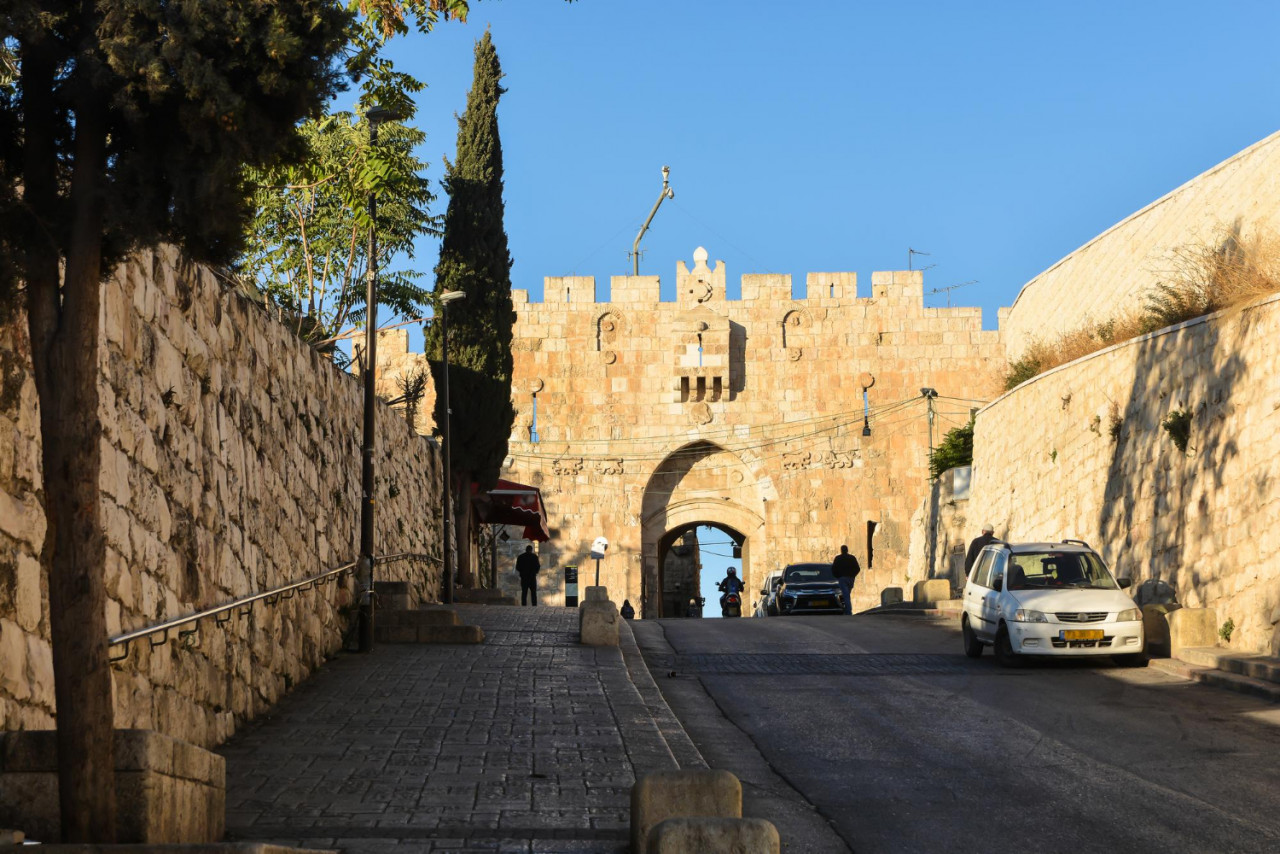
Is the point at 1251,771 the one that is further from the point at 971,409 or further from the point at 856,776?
the point at 971,409

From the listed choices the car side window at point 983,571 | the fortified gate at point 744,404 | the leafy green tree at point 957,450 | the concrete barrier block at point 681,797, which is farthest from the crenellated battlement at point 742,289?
the concrete barrier block at point 681,797

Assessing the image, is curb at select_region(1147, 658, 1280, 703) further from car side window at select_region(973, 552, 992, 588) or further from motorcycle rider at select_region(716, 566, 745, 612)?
motorcycle rider at select_region(716, 566, 745, 612)

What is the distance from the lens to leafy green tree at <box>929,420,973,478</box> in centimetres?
3534

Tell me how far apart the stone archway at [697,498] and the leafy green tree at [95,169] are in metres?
36.5

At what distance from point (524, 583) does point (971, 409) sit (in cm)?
1457

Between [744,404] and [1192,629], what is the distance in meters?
25.4

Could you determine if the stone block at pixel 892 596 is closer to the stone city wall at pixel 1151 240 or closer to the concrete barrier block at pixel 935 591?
the concrete barrier block at pixel 935 591

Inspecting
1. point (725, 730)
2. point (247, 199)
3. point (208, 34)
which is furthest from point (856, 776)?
point (208, 34)

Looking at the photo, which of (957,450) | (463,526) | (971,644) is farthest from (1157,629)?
(957,450)

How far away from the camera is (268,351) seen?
12242 mm

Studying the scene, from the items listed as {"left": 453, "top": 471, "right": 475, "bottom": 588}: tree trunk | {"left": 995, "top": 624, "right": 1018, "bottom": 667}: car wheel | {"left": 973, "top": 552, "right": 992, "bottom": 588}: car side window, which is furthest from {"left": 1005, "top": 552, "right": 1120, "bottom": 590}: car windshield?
{"left": 453, "top": 471, "right": 475, "bottom": 588}: tree trunk

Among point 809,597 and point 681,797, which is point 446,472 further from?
point 681,797

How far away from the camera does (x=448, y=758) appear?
9.16 m

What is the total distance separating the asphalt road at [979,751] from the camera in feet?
25.2
